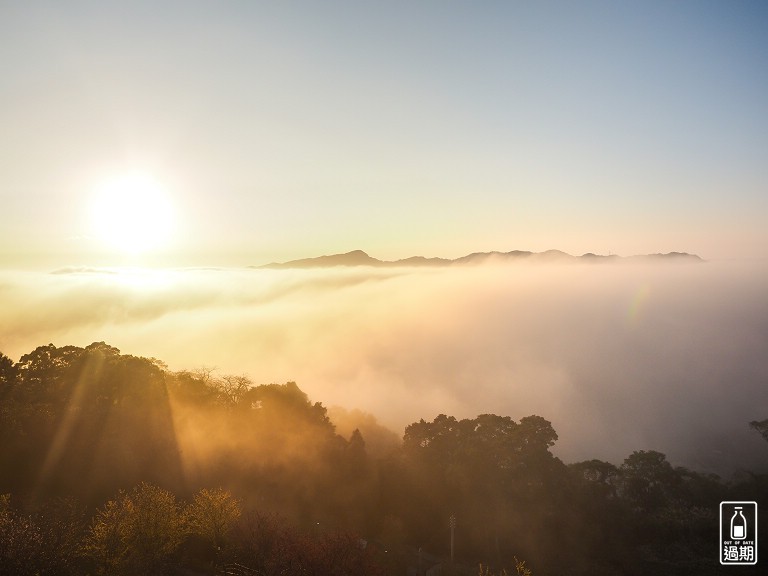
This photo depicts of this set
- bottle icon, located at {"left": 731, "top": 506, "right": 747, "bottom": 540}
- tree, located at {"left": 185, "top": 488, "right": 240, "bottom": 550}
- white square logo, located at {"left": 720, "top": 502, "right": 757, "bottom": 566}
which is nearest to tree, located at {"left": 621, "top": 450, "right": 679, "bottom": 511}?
Result: white square logo, located at {"left": 720, "top": 502, "right": 757, "bottom": 566}

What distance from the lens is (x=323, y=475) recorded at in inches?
1820

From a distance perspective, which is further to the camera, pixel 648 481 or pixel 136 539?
pixel 648 481

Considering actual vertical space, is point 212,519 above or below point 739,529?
above

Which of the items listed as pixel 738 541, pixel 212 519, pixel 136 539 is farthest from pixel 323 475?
pixel 738 541

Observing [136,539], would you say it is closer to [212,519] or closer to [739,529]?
[212,519]

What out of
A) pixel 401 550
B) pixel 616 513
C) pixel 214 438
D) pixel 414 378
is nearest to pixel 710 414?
pixel 414 378

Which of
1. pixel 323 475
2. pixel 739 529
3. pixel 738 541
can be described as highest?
pixel 323 475

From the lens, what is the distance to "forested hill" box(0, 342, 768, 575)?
117 ft

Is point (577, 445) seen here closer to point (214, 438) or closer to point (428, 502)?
point (428, 502)

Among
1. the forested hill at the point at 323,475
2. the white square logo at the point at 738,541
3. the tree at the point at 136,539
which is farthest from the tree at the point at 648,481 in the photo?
the tree at the point at 136,539

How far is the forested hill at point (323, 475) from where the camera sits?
35.7m

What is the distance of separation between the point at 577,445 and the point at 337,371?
91.6 m

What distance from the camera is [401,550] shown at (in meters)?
A: 39.1

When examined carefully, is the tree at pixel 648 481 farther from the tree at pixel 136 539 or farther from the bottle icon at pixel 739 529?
the tree at pixel 136 539
